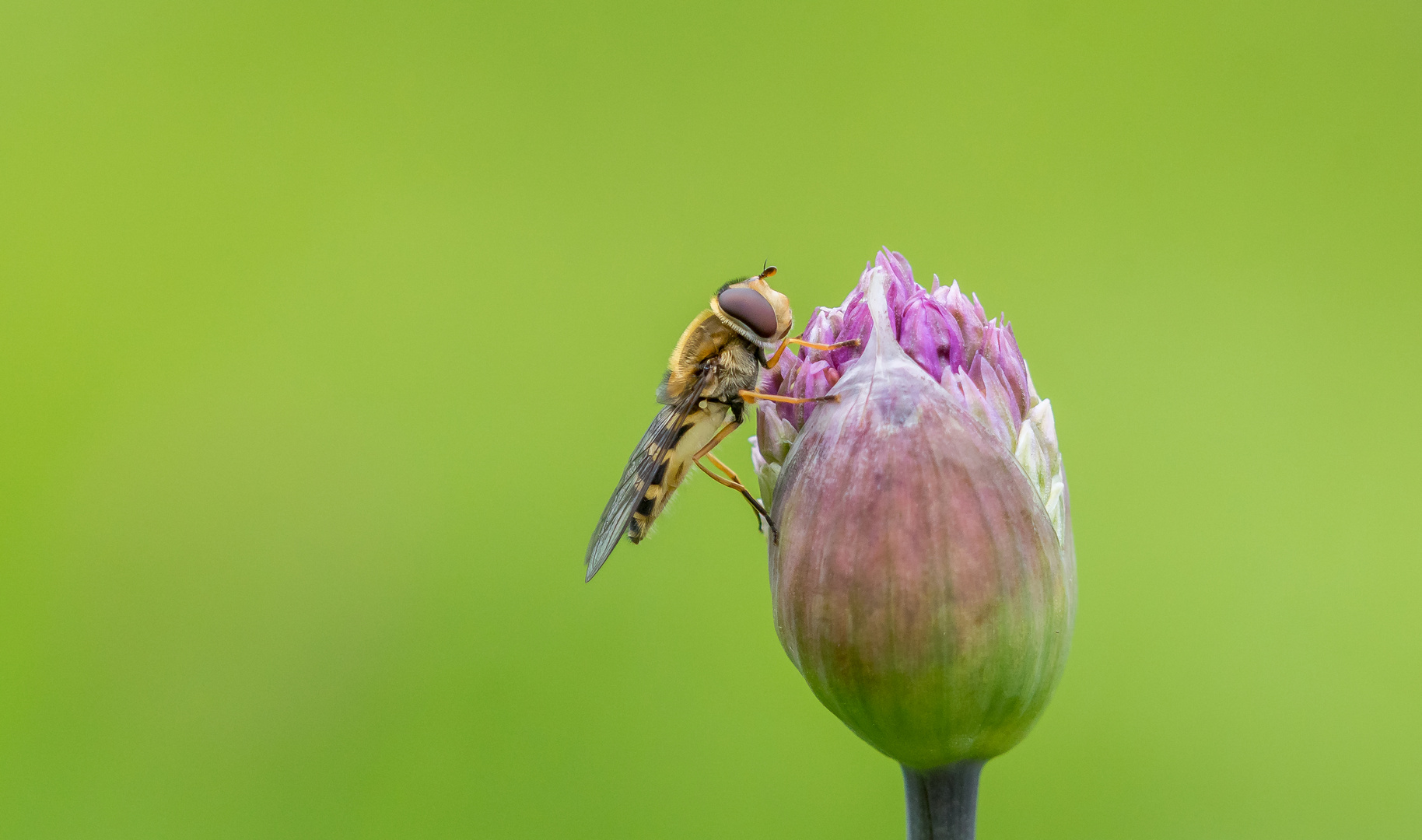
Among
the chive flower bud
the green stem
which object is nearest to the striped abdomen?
the chive flower bud

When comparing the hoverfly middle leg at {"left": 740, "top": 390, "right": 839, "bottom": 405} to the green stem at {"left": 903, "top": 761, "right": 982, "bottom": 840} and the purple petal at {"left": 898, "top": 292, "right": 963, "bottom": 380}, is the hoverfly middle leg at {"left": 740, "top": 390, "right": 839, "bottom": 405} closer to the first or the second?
the purple petal at {"left": 898, "top": 292, "right": 963, "bottom": 380}

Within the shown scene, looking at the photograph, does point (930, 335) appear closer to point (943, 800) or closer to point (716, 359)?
point (943, 800)

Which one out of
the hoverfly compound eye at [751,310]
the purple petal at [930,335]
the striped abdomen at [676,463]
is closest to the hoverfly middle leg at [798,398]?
the purple petal at [930,335]


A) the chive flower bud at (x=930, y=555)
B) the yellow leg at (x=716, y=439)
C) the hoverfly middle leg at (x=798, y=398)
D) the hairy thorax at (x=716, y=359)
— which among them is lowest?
the chive flower bud at (x=930, y=555)

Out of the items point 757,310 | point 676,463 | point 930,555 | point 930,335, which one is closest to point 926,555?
point 930,555

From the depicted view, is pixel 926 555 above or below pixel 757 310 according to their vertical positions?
below

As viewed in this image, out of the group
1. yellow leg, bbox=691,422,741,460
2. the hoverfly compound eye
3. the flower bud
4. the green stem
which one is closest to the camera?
the flower bud

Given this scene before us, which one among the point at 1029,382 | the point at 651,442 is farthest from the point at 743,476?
the point at 1029,382

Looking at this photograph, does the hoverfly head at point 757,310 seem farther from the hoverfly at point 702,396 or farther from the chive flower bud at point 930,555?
the chive flower bud at point 930,555
